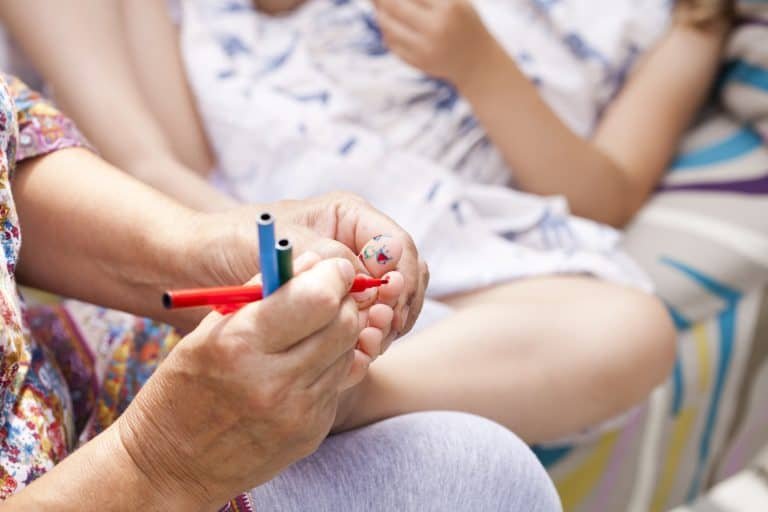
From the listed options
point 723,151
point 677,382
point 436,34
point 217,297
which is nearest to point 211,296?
point 217,297

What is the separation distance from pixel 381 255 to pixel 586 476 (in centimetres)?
48

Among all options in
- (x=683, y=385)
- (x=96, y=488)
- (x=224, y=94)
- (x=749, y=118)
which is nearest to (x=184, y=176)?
(x=224, y=94)

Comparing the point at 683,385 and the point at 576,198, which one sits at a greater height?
the point at 576,198

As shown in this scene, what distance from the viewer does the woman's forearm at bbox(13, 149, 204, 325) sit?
1.93 feet

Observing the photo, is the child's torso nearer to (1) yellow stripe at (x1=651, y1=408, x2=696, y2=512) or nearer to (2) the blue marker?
(1) yellow stripe at (x1=651, y1=408, x2=696, y2=512)

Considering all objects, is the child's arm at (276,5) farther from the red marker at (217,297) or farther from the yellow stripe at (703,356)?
the red marker at (217,297)

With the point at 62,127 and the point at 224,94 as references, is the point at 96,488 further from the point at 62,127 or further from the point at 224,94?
the point at 224,94

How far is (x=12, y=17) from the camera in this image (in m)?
0.87

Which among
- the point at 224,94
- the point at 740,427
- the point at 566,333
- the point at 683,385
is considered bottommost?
the point at 740,427

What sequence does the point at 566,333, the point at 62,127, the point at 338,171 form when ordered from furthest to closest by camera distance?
the point at 338,171
the point at 566,333
the point at 62,127

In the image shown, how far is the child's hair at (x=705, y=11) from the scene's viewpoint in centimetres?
109

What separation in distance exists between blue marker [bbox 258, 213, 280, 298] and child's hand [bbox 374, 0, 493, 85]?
1.87 ft

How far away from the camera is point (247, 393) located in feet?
1.34

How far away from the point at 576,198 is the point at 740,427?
370 millimetres
